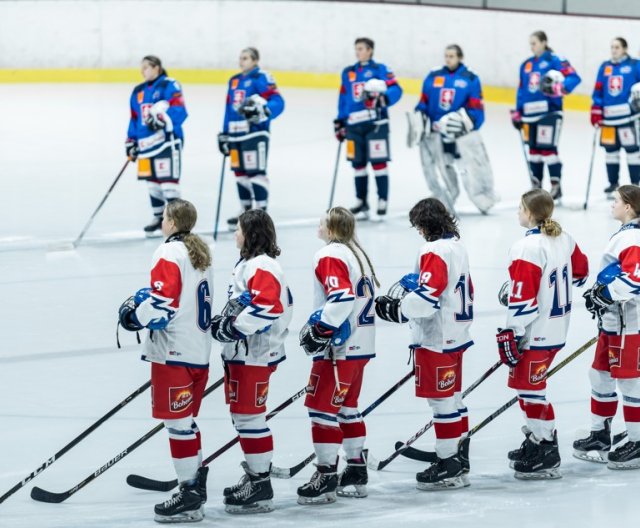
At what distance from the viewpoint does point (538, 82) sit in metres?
11.2

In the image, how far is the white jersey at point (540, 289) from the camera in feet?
15.6

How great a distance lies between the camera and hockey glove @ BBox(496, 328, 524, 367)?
4758 mm

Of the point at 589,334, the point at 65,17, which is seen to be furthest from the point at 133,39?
the point at 589,334

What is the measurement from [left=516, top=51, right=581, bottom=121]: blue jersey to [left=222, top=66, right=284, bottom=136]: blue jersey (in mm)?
2420

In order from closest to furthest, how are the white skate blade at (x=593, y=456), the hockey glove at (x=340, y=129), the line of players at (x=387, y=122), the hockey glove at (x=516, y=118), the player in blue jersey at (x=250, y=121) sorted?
the white skate blade at (x=593, y=456) → the line of players at (x=387, y=122) → the player in blue jersey at (x=250, y=121) → the hockey glove at (x=340, y=129) → the hockey glove at (x=516, y=118)

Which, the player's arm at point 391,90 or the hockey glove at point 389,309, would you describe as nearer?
the hockey glove at point 389,309

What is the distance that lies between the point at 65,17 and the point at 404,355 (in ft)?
37.0

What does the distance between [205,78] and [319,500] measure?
43.4 ft

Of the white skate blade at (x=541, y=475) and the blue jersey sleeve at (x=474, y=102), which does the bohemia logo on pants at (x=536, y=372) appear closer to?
the white skate blade at (x=541, y=475)

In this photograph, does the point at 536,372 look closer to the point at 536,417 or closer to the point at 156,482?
the point at 536,417

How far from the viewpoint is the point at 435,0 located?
17438 millimetres

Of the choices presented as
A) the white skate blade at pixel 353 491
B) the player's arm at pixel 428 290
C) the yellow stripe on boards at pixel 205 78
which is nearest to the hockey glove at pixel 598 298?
the player's arm at pixel 428 290

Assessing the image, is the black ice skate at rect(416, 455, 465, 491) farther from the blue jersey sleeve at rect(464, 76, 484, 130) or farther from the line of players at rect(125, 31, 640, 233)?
the blue jersey sleeve at rect(464, 76, 484, 130)

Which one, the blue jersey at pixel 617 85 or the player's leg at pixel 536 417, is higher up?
the blue jersey at pixel 617 85
